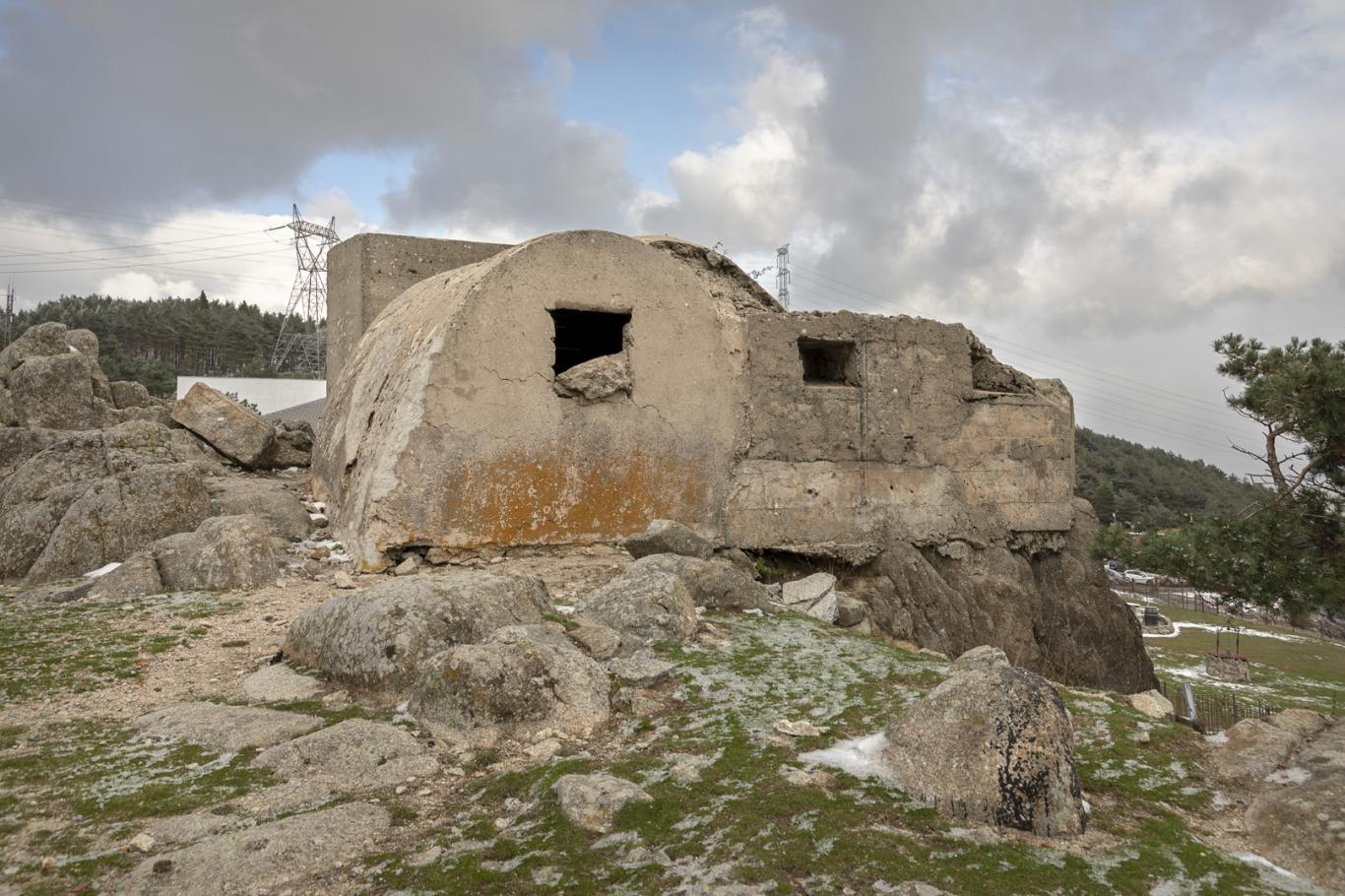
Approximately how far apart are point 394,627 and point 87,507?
430 cm

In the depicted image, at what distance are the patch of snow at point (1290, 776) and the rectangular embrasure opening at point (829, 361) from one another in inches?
223

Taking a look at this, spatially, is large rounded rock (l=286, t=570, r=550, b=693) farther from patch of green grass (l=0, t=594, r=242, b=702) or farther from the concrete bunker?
the concrete bunker

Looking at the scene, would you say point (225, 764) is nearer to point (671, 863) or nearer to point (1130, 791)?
point (671, 863)

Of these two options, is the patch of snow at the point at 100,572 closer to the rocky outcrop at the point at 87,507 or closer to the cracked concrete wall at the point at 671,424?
the rocky outcrop at the point at 87,507

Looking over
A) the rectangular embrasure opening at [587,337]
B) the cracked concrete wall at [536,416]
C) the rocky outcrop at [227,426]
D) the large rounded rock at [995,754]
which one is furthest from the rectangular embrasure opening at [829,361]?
the rocky outcrop at [227,426]

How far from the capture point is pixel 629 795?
3107 millimetres

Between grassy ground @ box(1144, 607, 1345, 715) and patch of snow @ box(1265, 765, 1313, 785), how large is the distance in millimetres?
15437

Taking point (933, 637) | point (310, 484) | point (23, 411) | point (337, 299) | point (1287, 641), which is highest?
point (337, 299)

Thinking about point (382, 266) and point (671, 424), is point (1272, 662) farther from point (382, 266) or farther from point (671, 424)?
point (382, 266)

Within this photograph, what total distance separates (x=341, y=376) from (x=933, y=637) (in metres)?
7.18

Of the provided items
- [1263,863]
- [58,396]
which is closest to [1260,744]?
[1263,863]

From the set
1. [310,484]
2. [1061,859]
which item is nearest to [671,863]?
[1061,859]

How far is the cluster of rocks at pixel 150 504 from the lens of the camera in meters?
6.53

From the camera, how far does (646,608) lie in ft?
18.0
